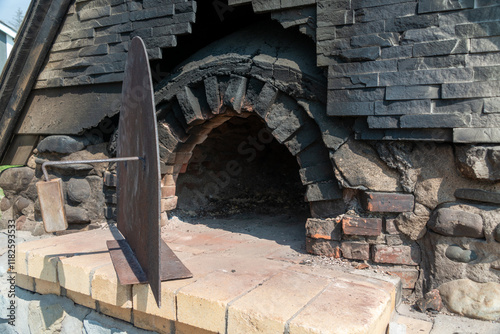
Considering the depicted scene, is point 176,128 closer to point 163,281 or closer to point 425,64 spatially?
point 163,281

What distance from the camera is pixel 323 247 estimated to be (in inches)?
110

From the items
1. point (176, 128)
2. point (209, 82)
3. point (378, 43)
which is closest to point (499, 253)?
point (378, 43)

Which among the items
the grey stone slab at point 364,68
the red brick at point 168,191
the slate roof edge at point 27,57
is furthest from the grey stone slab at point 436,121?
the slate roof edge at point 27,57

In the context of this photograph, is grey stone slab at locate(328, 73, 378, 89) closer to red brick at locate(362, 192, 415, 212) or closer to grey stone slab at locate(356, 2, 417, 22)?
grey stone slab at locate(356, 2, 417, 22)

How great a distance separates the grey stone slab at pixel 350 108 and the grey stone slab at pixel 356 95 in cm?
2

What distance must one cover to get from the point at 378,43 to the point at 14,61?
3904mm

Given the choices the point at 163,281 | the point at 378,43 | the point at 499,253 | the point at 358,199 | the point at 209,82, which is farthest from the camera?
the point at 209,82

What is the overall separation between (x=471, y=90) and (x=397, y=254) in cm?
116

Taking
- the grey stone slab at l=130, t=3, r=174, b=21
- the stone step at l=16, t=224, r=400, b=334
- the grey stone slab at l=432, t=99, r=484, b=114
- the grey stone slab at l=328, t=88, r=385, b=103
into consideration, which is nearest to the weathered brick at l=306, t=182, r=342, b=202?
the stone step at l=16, t=224, r=400, b=334

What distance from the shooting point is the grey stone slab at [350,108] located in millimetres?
2507

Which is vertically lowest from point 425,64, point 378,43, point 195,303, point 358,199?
point 195,303

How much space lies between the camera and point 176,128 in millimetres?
3547

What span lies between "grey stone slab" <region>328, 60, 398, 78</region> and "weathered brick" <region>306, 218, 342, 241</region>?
3.49ft

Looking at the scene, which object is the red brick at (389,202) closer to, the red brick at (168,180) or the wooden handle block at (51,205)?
the wooden handle block at (51,205)
